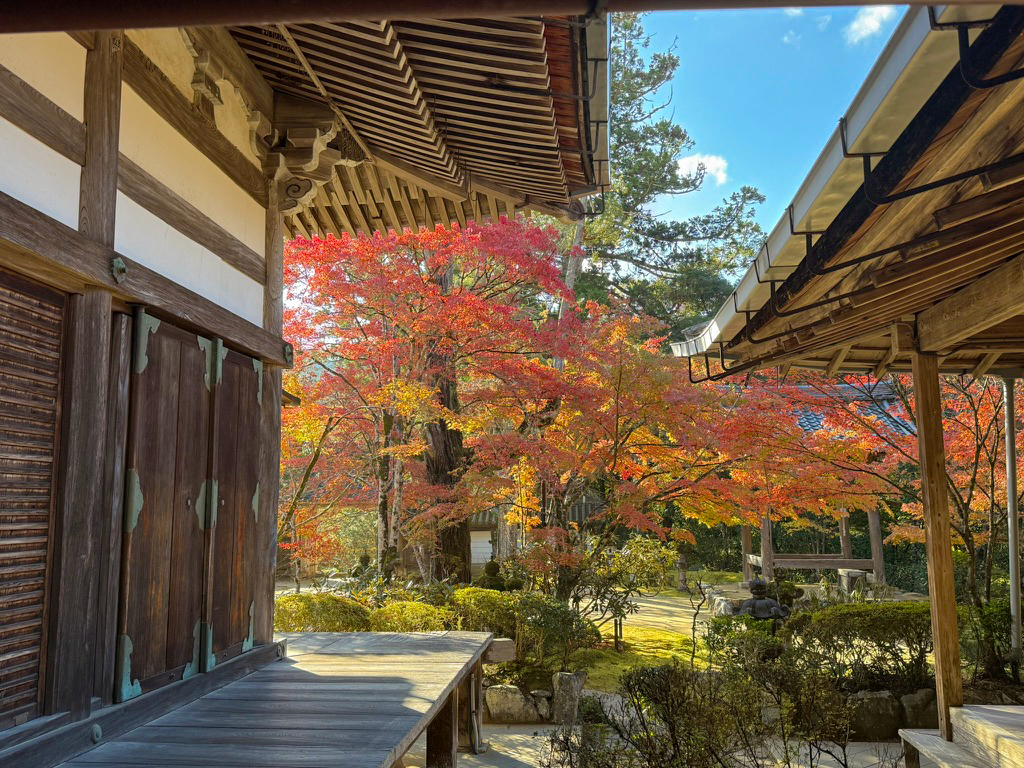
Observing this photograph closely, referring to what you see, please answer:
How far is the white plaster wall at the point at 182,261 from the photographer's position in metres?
3.09

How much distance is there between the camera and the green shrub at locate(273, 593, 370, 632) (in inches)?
269

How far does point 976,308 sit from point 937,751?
229cm

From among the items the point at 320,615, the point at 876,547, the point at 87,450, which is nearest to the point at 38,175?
the point at 87,450

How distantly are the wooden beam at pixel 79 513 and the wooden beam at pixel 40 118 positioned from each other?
48 centimetres

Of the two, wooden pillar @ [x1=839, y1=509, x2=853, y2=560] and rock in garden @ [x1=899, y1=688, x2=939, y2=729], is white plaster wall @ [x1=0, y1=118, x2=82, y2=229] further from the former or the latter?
wooden pillar @ [x1=839, y1=509, x2=853, y2=560]

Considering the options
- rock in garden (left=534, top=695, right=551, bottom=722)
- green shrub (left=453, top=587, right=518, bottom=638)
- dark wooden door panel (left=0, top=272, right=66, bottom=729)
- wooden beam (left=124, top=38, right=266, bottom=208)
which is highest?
wooden beam (left=124, top=38, right=266, bottom=208)

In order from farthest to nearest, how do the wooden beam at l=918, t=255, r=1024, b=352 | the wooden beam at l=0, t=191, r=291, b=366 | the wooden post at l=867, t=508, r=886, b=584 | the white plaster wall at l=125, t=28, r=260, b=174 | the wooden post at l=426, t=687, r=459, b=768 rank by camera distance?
1. the wooden post at l=867, t=508, r=886, b=584
2. the wooden post at l=426, t=687, r=459, b=768
3. the wooden beam at l=918, t=255, r=1024, b=352
4. the white plaster wall at l=125, t=28, r=260, b=174
5. the wooden beam at l=0, t=191, r=291, b=366

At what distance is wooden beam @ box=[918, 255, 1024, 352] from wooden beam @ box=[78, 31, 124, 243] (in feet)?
11.6

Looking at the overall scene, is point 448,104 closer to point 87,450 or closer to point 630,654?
point 87,450

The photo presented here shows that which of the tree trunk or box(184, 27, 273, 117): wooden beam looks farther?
the tree trunk

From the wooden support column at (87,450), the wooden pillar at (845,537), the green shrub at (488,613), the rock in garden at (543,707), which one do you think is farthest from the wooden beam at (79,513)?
the wooden pillar at (845,537)

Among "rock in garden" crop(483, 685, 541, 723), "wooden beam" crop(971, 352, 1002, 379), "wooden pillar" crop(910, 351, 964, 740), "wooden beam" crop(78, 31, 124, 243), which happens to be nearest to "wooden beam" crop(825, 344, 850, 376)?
"wooden beam" crop(971, 352, 1002, 379)

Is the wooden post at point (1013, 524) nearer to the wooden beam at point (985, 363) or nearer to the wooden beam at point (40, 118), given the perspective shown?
the wooden beam at point (985, 363)

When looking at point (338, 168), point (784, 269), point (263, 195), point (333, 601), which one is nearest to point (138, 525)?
point (263, 195)
